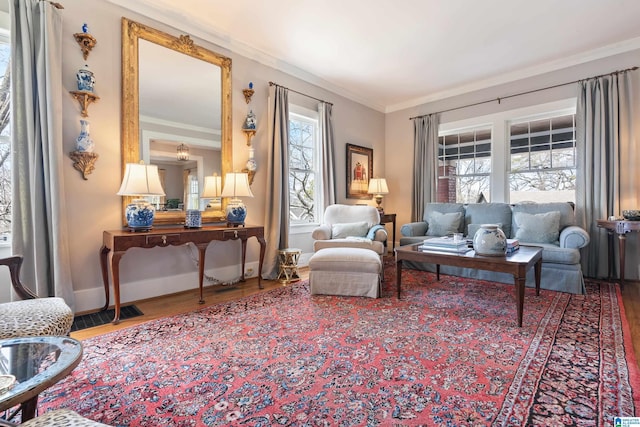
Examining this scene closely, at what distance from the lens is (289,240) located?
425 centimetres

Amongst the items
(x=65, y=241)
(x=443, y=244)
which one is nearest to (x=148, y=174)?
(x=65, y=241)

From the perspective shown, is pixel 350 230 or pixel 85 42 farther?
pixel 350 230

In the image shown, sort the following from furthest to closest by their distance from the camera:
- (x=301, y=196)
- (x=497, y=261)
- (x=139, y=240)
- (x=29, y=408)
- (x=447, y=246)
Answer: (x=301, y=196) < (x=447, y=246) < (x=139, y=240) < (x=497, y=261) < (x=29, y=408)

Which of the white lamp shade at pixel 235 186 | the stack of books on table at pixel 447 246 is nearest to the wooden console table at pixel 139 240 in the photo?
the white lamp shade at pixel 235 186

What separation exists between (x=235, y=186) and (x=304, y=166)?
152cm

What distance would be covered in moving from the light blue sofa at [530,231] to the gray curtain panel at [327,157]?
1.20m

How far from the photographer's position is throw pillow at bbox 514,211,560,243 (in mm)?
3467

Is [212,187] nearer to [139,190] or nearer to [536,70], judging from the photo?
[139,190]

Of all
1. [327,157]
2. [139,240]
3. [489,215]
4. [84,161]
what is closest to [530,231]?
[489,215]

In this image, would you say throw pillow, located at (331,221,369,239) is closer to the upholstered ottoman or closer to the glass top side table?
the upholstered ottoman

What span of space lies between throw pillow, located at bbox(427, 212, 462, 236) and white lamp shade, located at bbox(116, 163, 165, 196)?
3.45 meters

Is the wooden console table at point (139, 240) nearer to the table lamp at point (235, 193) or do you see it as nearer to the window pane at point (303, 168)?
the table lamp at point (235, 193)

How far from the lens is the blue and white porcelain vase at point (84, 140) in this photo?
Result: 2.47m

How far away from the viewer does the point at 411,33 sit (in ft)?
10.9
